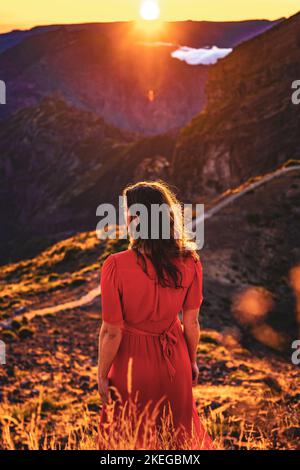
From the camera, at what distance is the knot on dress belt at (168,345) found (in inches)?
159

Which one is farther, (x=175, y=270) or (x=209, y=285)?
(x=209, y=285)

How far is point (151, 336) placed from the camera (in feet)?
13.3

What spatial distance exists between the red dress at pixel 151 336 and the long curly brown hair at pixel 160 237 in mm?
58

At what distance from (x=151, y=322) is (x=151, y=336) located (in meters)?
0.12

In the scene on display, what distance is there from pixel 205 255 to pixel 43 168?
6298 inches

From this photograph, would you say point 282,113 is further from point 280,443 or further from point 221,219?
point 280,443

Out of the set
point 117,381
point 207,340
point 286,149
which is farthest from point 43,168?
point 117,381

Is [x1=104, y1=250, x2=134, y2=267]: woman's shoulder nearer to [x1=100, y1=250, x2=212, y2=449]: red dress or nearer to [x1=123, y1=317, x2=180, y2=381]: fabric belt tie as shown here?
[x1=100, y1=250, x2=212, y2=449]: red dress

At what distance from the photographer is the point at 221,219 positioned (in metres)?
31.5

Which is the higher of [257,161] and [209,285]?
[257,161]

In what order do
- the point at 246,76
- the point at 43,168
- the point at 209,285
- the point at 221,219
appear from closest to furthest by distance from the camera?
the point at 209,285, the point at 221,219, the point at 246,76, the point at 43,168

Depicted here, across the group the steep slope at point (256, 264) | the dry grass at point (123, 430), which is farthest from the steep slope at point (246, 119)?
the dry grass at point (123, 430)

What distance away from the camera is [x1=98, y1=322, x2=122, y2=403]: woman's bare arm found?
12.7ft

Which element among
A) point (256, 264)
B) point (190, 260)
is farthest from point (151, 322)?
point (256, 264)
